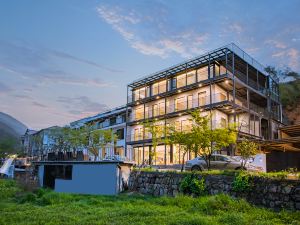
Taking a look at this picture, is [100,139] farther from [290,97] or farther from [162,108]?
[290,97]

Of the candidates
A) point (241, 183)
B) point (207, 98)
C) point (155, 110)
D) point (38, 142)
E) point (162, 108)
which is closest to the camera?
point (241, 183)

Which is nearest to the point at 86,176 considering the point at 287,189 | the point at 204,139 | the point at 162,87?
the point at 204,139

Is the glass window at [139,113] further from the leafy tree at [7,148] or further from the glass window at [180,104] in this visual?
the leafy tree at [7,148]

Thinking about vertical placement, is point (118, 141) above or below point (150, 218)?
above

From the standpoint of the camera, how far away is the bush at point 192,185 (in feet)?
54.0

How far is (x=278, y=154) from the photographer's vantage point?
21.6 metres

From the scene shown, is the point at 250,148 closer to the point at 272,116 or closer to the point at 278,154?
the point at 278,154

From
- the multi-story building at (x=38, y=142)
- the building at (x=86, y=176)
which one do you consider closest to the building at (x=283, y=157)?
the building at (x=86, y=176)

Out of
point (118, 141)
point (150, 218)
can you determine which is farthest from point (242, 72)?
point (150, 218)

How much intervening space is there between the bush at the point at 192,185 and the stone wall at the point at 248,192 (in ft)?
0.89

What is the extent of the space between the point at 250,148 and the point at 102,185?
10737 millimetres

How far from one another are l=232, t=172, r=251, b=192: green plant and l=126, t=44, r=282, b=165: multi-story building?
59.9 feet

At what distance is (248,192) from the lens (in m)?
14.3

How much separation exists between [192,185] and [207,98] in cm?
1999
